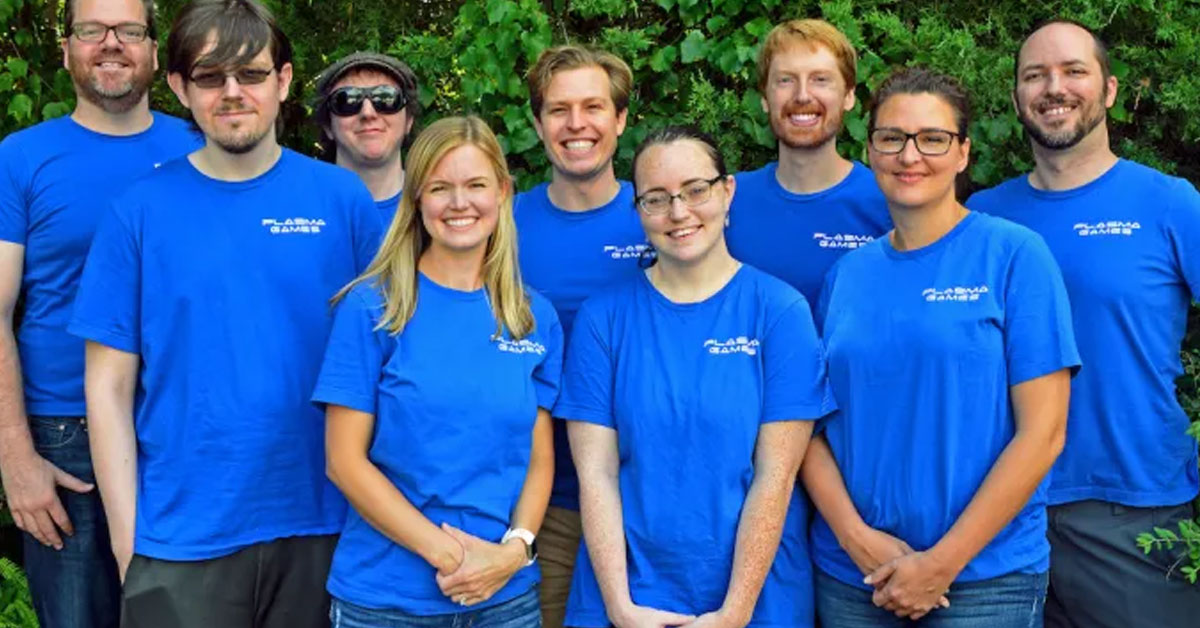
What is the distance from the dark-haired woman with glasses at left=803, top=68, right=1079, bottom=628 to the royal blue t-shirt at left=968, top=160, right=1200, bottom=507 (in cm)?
50

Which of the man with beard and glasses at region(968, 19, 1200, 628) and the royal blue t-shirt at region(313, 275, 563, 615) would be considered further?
the man with beard and glasses at region(968, 19, 1200, 628)

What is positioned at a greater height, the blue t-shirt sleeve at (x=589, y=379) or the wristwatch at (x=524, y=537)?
the blue t-shirt sleeve at (x=589, y=379)

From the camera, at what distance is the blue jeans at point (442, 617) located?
11.5ft

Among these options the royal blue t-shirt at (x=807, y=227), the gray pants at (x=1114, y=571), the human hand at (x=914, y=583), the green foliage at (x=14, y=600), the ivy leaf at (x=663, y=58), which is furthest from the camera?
the ivy leaf at (x=663, y=58)

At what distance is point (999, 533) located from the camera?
3.52m

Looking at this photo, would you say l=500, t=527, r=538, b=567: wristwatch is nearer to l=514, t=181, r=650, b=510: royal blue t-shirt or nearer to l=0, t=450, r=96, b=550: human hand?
l=514, t=181, r=650, b=510: royal blue t-shirt

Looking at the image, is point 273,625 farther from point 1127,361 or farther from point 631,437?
point 1127,361

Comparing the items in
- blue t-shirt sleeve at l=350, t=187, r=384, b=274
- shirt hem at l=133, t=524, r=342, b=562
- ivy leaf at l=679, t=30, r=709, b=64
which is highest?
ivy leaf at l=679, t=30, r=709, b=64

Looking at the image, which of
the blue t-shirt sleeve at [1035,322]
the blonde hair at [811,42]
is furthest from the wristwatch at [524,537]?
the blonde hair at [811,42]

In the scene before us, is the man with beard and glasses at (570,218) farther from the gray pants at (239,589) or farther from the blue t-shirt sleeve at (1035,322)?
the blue t-shirt sleeve at (1035,322)

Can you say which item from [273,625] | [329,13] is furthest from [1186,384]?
[329,13]

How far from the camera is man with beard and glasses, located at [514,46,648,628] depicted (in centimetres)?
413

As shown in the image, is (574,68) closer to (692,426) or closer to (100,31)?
(692,426)

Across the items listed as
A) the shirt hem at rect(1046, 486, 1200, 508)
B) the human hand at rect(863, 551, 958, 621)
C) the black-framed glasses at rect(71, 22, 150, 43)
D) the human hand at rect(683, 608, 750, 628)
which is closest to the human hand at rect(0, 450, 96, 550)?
the black-framed glasses at rect(71, 22, 150, 43)
